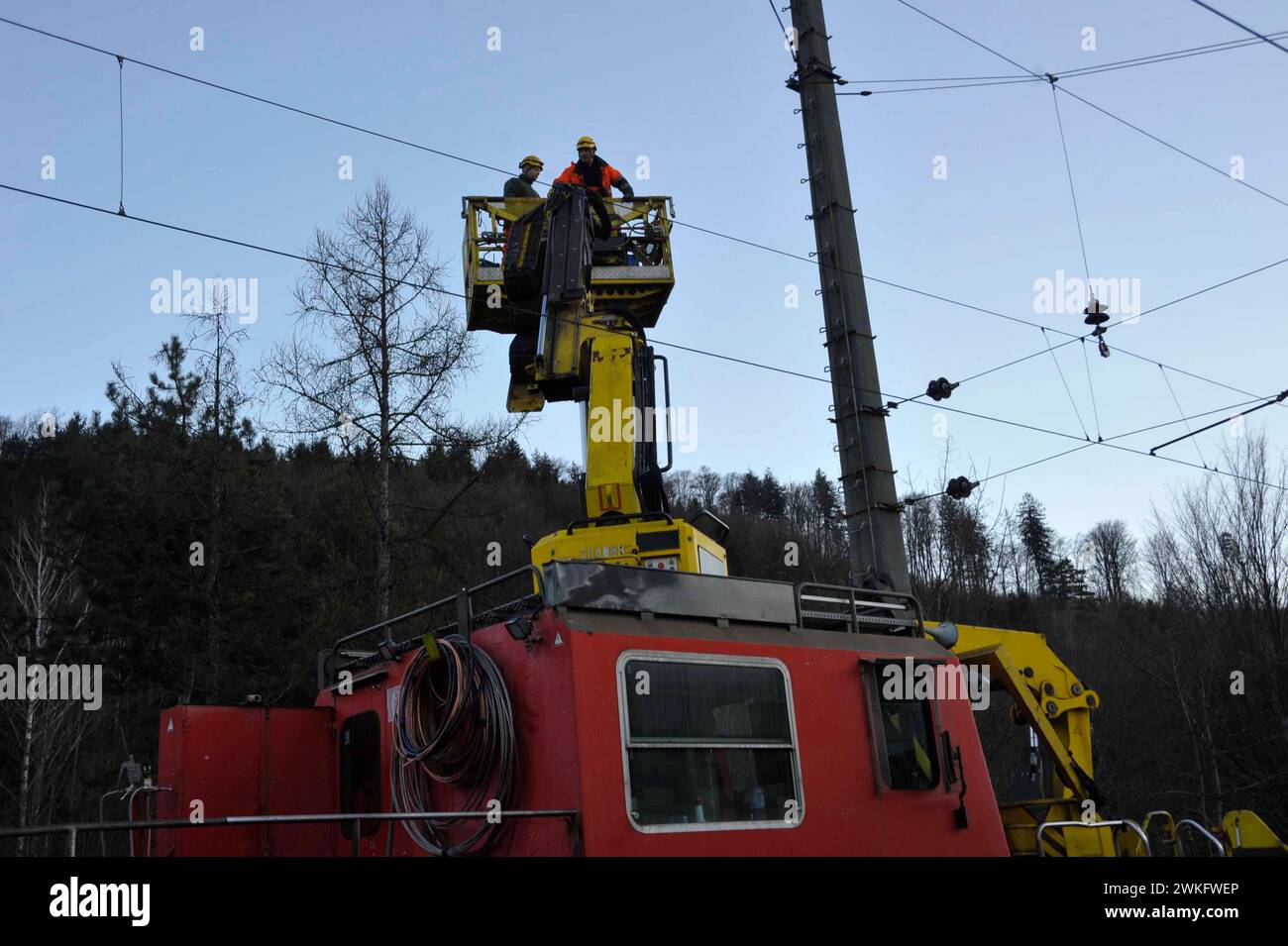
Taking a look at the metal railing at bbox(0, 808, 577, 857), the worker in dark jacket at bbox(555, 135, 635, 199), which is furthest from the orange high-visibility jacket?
the metal railing at bbox(0, 808, 577, 857)

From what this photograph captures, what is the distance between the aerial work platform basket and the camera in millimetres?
10820

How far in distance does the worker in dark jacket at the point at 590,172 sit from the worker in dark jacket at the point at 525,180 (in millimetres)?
1397

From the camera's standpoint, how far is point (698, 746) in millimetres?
5641

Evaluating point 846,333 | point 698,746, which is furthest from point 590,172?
point 698,746

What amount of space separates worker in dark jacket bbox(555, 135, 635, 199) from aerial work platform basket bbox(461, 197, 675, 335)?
16 centimetres

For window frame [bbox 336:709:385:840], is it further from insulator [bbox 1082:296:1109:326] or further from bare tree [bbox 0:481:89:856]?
bare tree [bbox 0:481:89:856]

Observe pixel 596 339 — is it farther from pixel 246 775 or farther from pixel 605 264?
pixel 246 775

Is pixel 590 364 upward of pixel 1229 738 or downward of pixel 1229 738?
upward

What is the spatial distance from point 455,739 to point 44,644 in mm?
21314
